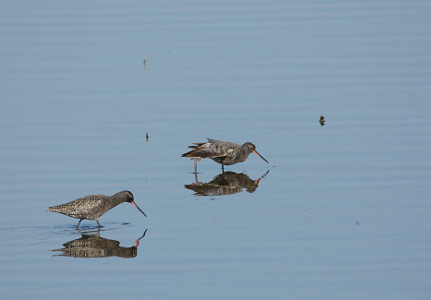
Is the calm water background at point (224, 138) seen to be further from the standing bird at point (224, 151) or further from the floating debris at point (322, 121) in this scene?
the standing bird at point (224, 151)

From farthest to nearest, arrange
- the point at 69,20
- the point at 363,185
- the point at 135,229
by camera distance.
A: the point at 69,20, the point at 363,185, the point at 135,229

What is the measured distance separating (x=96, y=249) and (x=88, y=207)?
49.2 inches

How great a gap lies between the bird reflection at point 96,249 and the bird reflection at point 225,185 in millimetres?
2947

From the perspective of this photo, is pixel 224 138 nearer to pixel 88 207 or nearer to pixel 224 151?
pixel 224 151

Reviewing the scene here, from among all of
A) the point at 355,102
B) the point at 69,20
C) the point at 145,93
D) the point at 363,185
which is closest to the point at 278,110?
the point at 355,102

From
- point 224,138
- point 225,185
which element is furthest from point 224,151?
point 225,185

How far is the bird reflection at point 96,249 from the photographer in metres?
13.8

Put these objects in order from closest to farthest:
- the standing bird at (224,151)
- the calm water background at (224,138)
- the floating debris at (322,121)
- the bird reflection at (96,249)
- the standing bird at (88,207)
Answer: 1. the calm water background at (224,138)
2. the bird reflection at (96,249)
3. the standing bird at (88,207)
4. the standing bird at (224,151)
5. the floating debris at (322,121)

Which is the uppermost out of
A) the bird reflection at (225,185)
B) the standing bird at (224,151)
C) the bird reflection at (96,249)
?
the standing bird at (224,151)

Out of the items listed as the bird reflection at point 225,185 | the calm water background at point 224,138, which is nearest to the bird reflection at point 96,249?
the calm water background at point 224,138

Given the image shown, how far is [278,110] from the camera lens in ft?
72.8

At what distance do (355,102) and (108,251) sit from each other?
33.7ft

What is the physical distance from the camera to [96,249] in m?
14.1

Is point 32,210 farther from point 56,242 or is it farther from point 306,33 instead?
point 306,33
